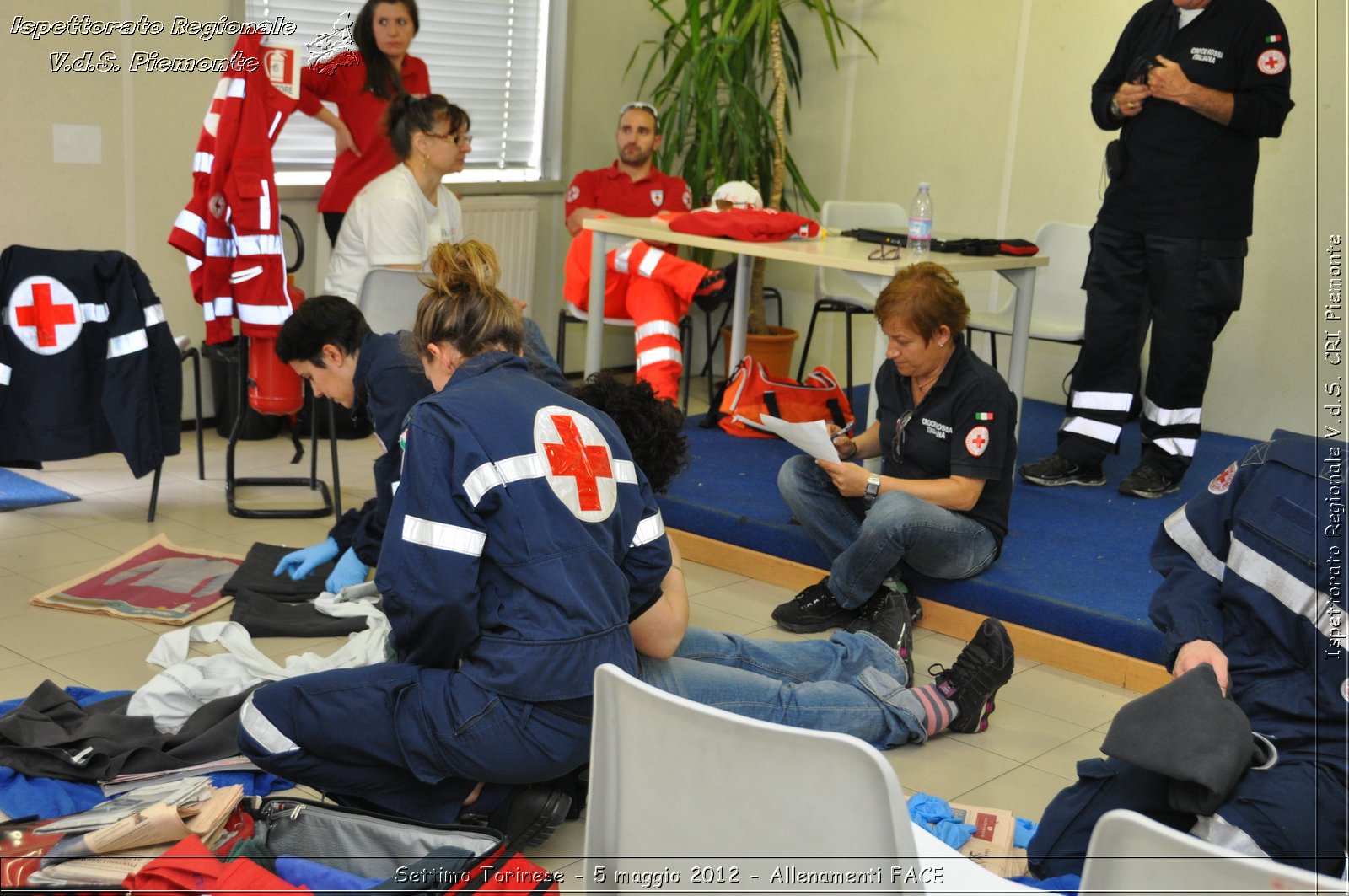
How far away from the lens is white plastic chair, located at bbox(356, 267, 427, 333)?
398cm

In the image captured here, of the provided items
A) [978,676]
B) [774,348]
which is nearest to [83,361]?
[978,676]

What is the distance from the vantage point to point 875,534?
10.4 feet

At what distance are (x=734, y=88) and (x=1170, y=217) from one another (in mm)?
2436

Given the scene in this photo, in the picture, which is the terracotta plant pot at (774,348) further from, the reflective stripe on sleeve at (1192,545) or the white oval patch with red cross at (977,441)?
the reflective stripe on sleeve at (1192,545)

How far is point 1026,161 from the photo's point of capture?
5664 mm

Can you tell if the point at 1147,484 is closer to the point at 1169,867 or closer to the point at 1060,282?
the point at 1060,282

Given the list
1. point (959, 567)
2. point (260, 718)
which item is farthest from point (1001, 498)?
point (260, 718)

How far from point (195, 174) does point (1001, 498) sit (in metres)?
2.71

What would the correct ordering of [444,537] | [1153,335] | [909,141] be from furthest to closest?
[909,141] < [1153,335] < [444,537]

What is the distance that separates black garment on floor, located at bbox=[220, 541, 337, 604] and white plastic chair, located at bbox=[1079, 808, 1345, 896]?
2529 millimetres

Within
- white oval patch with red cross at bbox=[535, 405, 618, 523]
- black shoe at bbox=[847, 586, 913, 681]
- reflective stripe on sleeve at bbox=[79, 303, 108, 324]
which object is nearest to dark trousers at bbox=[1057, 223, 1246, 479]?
black shoe at bbox=[847, 586, 913, 681]

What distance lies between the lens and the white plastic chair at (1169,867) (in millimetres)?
1052

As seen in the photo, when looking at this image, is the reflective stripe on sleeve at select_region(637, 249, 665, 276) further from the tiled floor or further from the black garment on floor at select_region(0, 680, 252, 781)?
the black garment on floor at select_region(0, 680, 252, 781)

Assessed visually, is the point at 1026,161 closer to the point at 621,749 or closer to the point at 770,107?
the point at 770,107
